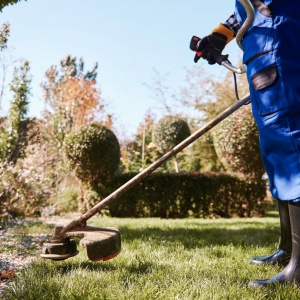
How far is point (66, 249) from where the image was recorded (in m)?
1.77

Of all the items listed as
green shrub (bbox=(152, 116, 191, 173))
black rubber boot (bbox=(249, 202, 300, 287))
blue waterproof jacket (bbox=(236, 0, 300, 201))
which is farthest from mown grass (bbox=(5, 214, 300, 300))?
green shrub (bbox=(152, 116, 191, 173))

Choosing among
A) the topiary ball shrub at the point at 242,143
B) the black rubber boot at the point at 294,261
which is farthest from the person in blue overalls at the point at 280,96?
the topiary ball shrub at the point at 242,143

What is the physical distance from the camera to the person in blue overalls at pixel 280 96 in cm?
142

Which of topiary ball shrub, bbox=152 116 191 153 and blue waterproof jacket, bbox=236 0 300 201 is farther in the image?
topiary ball shrub, bbox=152 116 191 153

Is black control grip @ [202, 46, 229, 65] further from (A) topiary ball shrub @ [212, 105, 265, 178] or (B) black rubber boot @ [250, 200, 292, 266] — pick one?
(A) topiary ball shrub @ [212, 105, 265, 178]

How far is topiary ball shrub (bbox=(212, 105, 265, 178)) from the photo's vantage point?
763 cm

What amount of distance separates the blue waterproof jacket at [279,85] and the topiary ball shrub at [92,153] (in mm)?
5344

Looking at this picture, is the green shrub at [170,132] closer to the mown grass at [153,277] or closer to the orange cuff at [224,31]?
the mown grass at [153,277]

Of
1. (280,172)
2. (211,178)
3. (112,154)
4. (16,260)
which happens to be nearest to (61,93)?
(112,154)

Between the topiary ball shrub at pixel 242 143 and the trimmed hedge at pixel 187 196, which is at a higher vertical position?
the topiary ball shrub at pixel 242 143

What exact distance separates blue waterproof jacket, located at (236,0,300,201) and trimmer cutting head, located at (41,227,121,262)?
0.95 meters

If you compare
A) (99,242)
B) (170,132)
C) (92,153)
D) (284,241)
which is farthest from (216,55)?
(170,132)

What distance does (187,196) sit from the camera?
7.20 meters

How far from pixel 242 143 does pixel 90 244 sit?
22.3 ft
